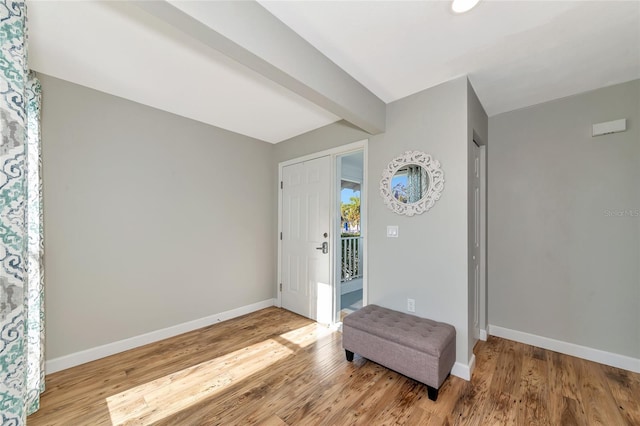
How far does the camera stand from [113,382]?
6.48 feet

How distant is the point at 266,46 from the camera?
1.49m

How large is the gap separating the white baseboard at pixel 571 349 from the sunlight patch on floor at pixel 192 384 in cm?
215

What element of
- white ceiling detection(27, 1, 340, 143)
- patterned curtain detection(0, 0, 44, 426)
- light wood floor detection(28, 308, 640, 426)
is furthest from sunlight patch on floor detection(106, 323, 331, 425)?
white ceiling detection(27, 1, 340, 143)

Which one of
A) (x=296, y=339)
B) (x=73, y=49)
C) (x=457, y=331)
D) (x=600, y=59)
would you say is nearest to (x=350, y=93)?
(x=600, y=59)

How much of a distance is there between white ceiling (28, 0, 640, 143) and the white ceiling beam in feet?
0.26

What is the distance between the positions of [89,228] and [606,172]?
15.5 ft

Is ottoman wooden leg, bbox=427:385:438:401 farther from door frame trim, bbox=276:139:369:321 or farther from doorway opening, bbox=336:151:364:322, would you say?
doorway opening, bbox=336:151:364:322

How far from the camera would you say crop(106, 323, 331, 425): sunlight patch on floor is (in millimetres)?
1681

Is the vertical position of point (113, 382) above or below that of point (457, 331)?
below

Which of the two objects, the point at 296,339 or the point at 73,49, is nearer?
the point at 73,49

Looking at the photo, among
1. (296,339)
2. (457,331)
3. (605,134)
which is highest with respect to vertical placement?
(605,134)

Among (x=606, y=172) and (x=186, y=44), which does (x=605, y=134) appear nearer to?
(x=606, y=172)

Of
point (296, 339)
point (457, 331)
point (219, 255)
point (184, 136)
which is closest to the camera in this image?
point (457, 331)

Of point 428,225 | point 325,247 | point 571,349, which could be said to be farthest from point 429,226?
point 571,349
